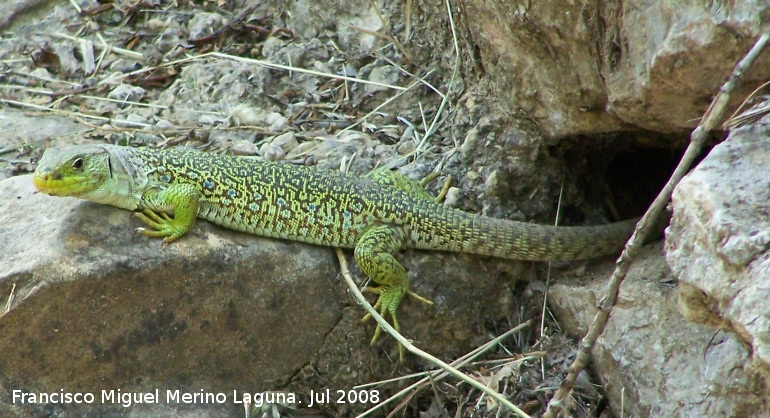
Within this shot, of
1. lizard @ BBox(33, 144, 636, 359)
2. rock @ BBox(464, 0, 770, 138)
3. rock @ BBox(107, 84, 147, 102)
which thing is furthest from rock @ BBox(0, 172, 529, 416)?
rock @ BBox(107, 84, 147, 102)

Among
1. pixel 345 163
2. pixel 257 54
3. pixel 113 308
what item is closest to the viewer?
pixel 113 308

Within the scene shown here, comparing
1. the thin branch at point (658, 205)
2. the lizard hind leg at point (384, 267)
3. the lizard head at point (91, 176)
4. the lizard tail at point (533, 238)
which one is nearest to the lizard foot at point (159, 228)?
the lizard head at point (91, 176)

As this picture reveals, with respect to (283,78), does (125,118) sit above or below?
below

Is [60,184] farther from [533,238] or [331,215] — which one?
[533,238]

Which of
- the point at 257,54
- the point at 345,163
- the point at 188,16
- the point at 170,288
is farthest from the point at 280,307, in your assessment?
the point at 188,16

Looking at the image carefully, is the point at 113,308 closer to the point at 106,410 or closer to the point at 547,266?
the point at 106,410

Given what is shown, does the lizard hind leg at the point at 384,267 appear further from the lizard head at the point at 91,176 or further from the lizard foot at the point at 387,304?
the lizard head at the point at 91,176

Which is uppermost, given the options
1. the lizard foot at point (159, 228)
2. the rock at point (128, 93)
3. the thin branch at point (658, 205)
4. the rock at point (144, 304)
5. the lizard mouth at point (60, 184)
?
the thin branch at point (658, 205)
